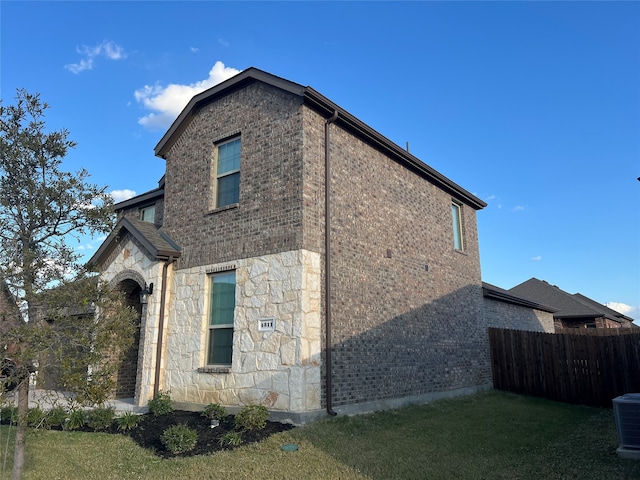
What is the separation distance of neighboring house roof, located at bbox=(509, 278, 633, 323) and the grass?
20.5 metres

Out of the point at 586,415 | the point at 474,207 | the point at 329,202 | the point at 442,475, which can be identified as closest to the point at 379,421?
the point at 442,475

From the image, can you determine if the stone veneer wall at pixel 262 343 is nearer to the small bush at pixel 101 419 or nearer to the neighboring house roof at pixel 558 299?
the small bush at pixel 101 419

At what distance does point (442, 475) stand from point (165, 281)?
7613 millimetres

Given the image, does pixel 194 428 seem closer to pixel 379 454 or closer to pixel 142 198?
pixel 379 454

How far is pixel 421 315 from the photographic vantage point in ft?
41.3

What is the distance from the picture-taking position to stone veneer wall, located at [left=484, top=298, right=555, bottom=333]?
54.4 ft

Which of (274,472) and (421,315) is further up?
(421,315)

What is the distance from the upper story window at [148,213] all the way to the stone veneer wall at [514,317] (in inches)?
449

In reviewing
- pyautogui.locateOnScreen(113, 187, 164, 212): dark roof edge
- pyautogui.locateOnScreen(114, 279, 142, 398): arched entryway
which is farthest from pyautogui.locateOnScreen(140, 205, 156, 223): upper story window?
pyautogui.locateOnScreen(114, 279, 142, 398): arched entryway

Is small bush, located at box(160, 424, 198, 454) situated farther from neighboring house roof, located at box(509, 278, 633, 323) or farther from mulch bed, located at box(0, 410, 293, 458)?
neighboring house roof, located at box(509, 278, 633, 323)

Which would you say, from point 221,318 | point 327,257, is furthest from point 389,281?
point 221,318

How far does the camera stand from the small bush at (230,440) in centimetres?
740

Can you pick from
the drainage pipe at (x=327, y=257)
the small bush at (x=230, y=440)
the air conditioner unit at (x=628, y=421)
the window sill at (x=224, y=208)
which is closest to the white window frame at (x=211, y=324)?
the window sill at (x=224, y=208)

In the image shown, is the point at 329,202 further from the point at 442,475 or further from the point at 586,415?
the point at 586,415
